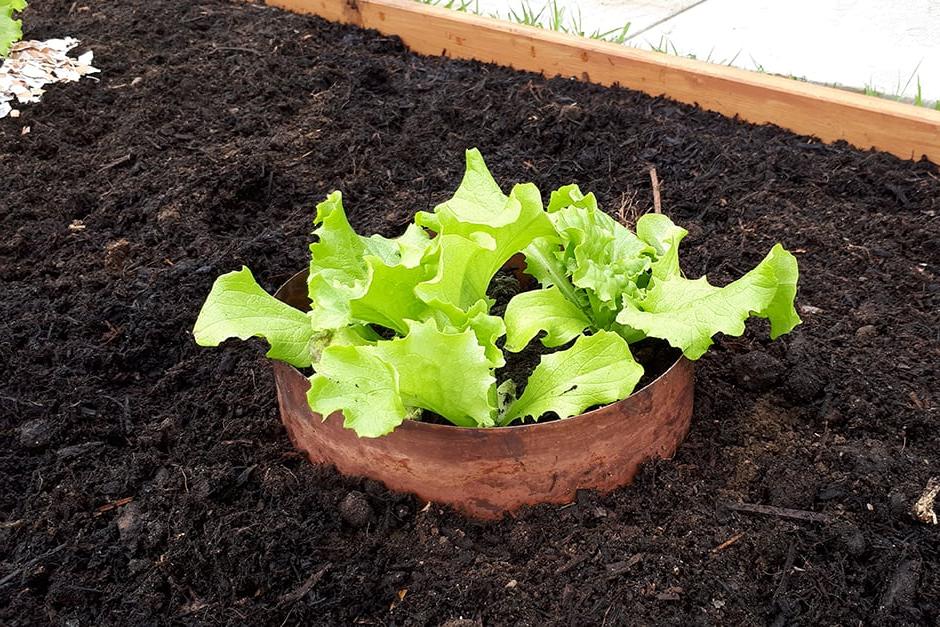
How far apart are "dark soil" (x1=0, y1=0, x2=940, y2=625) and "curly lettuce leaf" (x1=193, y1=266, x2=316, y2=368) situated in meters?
0.29

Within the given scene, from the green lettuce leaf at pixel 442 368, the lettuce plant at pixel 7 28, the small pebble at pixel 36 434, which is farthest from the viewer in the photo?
the lettuce plant at pixel 7 28

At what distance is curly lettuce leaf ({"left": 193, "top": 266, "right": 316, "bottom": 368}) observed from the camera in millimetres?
1796

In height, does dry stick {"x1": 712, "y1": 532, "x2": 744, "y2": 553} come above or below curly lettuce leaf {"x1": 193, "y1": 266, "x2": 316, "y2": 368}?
below

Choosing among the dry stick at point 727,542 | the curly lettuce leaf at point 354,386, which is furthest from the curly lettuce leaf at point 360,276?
the dry stick at point 727,542

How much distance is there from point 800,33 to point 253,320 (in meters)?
3.27

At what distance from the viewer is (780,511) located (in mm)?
1853

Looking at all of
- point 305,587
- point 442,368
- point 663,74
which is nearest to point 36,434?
point 305,587

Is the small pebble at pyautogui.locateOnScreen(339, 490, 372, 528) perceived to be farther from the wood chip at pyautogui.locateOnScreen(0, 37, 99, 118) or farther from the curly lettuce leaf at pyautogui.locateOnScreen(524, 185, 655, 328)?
the wood chip at pyautogui.locateOnScreen(0, 37, 99, 118)

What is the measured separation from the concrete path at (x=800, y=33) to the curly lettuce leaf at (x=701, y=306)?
6.86ft

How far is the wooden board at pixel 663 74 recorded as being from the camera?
121 inches

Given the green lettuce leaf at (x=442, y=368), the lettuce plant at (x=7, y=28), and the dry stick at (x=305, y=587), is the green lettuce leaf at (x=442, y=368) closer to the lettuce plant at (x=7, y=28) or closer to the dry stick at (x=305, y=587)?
the dry stick at (x=305, y=587)

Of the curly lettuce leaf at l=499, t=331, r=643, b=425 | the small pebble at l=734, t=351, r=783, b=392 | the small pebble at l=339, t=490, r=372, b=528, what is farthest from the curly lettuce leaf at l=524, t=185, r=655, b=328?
the small pebble at l=339, t=490, r=372, b=528

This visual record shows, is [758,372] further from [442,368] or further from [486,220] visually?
[442,368]

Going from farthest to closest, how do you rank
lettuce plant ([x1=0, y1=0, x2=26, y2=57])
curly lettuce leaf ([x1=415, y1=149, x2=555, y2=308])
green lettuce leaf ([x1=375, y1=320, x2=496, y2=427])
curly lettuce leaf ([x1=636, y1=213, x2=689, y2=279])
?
lettuce plant ([x1=0, y1=0, x2=26, y2=57])
curly lettuce leaf ([x1=636, y1=213, x2=689, y2=279])
curly lettuce leaf ([x1=415, y1=149, x2=555, y2=308])
green lettuce leaf ([x1=375, y1=320, x2=496, y2=427])
